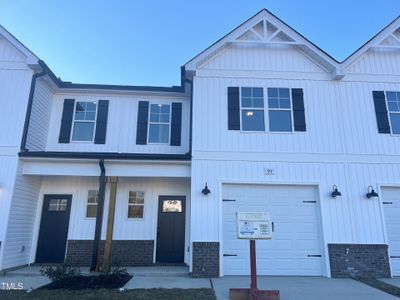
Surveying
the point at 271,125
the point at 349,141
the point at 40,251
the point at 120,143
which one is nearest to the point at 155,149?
the point at 120,143

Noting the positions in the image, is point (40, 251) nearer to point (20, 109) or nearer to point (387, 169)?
point (20, 109)

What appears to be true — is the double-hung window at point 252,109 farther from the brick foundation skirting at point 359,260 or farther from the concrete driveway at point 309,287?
the concrete driveway at point 309,287

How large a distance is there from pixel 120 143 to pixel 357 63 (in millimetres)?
8589

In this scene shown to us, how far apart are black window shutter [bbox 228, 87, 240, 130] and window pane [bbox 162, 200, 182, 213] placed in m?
3.22

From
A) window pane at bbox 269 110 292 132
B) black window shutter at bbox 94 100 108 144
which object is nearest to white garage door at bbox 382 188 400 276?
window pane at bbox 269 110 292 132

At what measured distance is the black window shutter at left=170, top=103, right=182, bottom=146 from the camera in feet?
33.5

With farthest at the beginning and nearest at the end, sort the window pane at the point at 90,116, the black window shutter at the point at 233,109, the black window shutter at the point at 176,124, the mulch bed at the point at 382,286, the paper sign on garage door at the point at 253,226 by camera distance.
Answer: the window pane at the point at 90,116 → the black window shutter at the point at 176,124 → the black window shutter at the point at 233,109 → the mulch bed at the point at 382,286 → the paper sign on garage door at the point at 253,226

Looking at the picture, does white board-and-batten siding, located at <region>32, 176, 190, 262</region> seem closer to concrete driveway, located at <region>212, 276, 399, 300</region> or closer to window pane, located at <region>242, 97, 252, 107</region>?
concrete driveway, located at <region>212, 276, 399, 300</region>

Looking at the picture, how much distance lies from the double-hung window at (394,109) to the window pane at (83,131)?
10087mm

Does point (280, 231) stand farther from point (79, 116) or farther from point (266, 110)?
point (79, 116)

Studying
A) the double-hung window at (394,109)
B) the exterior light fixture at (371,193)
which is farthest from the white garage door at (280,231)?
the double-hung window at (394,109)

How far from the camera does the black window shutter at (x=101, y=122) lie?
10.0m

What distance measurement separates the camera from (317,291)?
6.23m

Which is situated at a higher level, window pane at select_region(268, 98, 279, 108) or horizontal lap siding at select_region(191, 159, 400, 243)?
window pane at select_region(268, 98, 279, 108)
